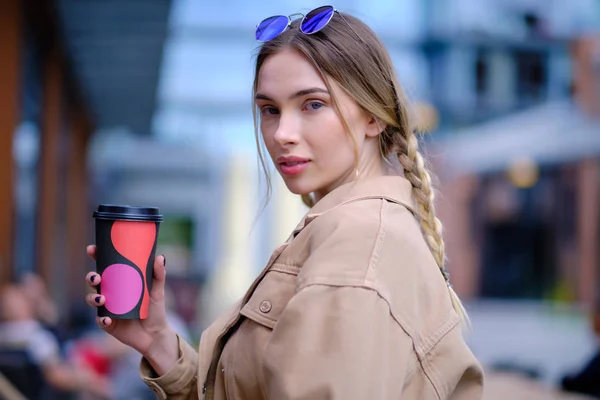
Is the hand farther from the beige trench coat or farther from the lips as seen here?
the lips

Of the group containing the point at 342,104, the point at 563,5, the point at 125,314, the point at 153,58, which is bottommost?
the point at 125,314

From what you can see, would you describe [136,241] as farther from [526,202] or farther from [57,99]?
[526,202]

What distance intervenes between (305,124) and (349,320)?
46 centimetres

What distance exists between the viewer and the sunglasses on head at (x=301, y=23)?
69.3 inches

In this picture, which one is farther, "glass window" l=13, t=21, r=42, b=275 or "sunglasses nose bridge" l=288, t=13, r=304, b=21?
"glass window" l=13, t=21, r=42, b=275

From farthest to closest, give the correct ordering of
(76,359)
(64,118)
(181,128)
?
1. (181,128)
2. (64,118)
3. (76,359)

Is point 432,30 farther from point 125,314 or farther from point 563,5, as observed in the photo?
point 125,314

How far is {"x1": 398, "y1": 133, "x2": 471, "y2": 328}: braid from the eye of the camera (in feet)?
5.77

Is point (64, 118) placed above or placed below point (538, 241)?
above

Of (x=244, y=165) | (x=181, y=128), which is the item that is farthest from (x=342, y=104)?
(x=244, y=165)

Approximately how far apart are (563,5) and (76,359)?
842cm

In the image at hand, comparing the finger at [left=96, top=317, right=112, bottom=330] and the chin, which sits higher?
the chin

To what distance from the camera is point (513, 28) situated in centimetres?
1570

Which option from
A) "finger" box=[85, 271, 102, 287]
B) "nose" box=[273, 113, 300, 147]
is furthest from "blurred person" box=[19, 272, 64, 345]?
"nose" box=[273, 113, 300, 147]
